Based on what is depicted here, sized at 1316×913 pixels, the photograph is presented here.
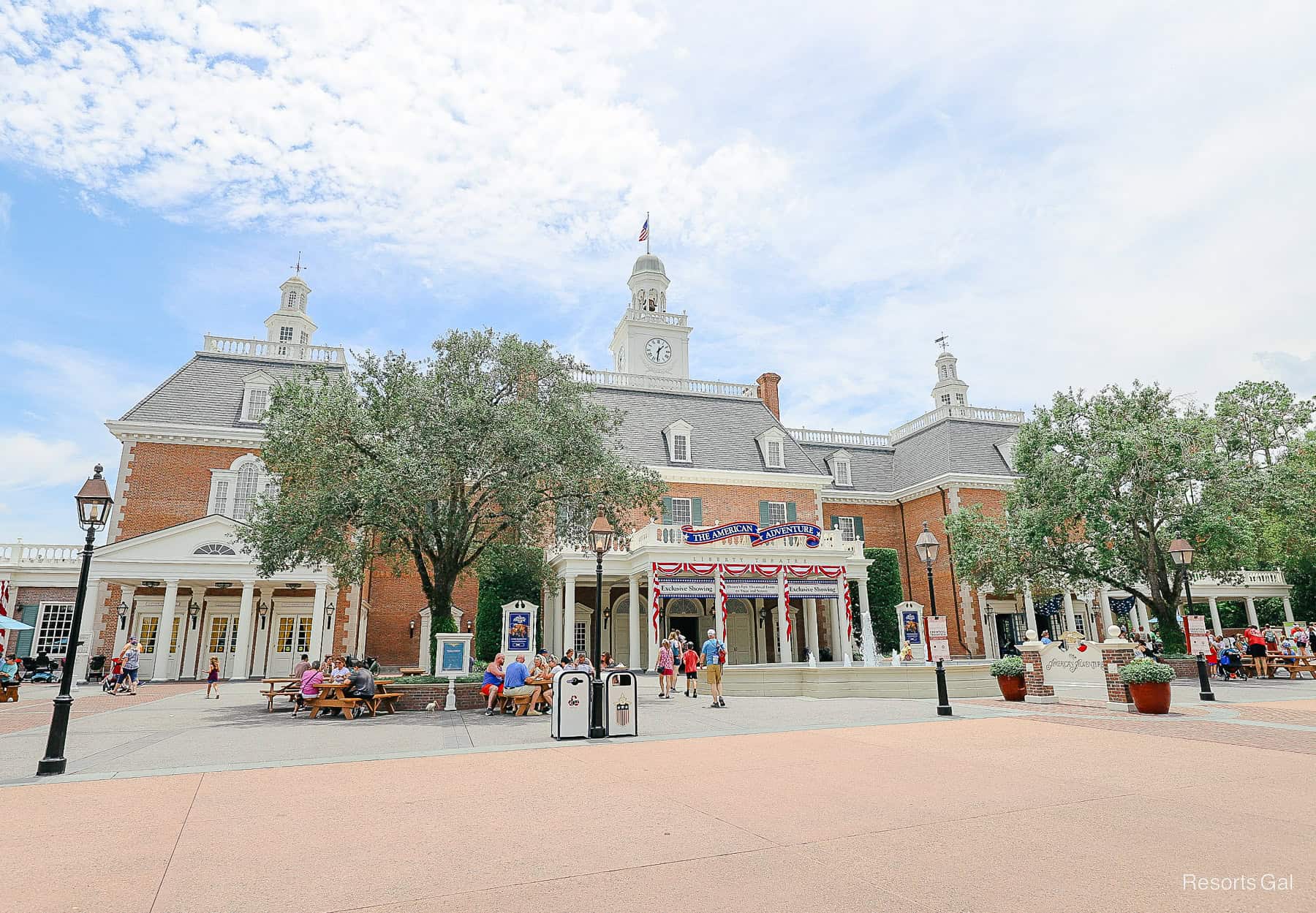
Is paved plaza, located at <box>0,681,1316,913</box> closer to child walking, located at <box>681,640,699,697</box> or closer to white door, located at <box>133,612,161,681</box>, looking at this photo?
child walking, located at <box>681,640,699,697</box>

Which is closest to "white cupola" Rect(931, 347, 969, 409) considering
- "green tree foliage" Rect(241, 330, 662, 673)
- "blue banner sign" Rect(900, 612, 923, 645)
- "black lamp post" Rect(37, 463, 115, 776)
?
"blue banner sign" Rect(900, 612, 923, 645)

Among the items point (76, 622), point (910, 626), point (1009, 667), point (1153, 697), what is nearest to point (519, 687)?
point (76, 622)

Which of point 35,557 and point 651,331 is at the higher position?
point 651,331

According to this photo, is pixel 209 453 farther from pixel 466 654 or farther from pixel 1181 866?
pixel 1181 866

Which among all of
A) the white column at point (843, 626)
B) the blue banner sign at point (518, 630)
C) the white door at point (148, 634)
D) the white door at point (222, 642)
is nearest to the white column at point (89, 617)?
the white door at point (148, 634)

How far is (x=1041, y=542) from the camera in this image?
26.9 metres

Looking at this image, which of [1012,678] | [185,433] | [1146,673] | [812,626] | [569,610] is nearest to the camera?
[1146,673]

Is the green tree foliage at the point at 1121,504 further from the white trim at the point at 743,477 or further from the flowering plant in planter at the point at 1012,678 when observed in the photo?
the flowering plant in planter at the point at 1012,678

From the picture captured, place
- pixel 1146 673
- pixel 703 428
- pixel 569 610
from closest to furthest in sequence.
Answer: pixel 1146 673 < pixel 569 610 < pixel 703 428

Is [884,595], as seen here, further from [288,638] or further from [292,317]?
[292,317]

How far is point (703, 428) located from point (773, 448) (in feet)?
11.7

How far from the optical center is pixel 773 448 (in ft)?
120

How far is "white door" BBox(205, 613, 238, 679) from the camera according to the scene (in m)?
29.2

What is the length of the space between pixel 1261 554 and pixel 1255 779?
32464 mm
